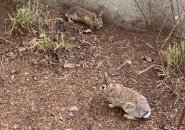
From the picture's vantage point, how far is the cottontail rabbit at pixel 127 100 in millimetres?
4434

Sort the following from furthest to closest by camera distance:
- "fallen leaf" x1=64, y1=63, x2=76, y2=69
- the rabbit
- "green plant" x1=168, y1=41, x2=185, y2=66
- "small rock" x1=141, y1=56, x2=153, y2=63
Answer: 1. the rabbit
2. "small rock" x1=141, y1=56, x2=153, y2=63
3. "fallen leaf" x1=64, y1=63, x2=76, y2=69
4. "green plant" x1=168, y1=41, x2=185, y2=66

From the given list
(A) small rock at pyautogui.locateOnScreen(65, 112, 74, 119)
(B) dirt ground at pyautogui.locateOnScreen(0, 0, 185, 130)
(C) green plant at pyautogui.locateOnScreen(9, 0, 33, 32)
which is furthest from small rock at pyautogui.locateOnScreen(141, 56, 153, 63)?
(C) green plant at pyautogui.locateOnScreen(9, 0, 33, 32)

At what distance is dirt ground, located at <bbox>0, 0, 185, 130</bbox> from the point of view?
4523 millimetres

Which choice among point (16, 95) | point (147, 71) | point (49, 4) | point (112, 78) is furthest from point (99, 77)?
point (49, 4)

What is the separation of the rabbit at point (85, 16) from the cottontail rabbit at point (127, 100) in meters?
0.95

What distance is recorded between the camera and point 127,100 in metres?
4.49

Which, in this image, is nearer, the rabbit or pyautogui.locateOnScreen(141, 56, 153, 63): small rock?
pyautogui.locateOnScreen(141, 56, 153, 63): small rock

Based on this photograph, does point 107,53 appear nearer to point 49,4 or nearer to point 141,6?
point 141,6

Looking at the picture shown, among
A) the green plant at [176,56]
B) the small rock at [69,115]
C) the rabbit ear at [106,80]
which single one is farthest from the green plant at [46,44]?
the green plant at [176,56]

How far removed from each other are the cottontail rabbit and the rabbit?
954 millimetres

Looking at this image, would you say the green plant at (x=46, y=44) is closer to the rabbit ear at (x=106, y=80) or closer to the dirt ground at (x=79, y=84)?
the dirt ground at (x=79, y=84)

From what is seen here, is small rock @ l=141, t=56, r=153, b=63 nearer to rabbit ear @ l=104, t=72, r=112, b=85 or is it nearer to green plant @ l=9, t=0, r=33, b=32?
rabbit ear @ l=104, t=72, r=112, b=85

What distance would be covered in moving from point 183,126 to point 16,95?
62.9 inches

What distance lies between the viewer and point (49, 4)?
5711 millimetres
